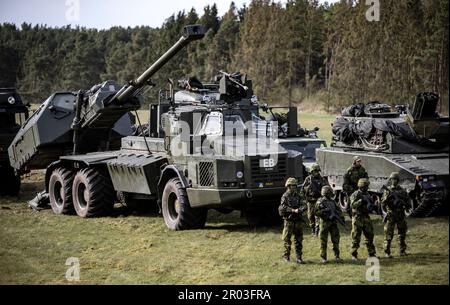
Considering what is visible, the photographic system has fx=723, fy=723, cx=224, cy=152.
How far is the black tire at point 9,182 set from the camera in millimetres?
20578

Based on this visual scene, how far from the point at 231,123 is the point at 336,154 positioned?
3.19 metres

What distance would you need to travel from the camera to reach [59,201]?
17.7m

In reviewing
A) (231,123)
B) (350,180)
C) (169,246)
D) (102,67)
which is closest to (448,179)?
(350,180)

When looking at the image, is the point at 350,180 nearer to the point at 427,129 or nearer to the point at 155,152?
the point at 427,129

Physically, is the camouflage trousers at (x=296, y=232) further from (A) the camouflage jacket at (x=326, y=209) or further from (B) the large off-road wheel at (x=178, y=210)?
(B) the large off-road wheel at (x=178, y=210)

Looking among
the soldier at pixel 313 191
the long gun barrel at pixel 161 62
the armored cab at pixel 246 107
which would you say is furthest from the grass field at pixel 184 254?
the long gun barrel at pixel 161 62

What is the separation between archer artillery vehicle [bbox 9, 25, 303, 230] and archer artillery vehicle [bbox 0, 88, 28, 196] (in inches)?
57.8

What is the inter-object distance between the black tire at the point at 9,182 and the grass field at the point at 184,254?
445cm

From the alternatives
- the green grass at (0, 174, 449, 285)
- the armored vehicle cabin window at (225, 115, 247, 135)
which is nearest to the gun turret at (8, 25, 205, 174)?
the green grass at (0, 174, 449, 285)

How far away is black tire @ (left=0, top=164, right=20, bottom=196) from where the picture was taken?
67.5 feet

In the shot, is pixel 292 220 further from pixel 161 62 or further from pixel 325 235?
pixel 161 62

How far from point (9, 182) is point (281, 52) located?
38.2 m

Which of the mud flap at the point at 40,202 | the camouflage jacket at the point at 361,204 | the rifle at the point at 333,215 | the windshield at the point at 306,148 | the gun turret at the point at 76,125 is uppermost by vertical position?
the gun turret at the point at 76,125
